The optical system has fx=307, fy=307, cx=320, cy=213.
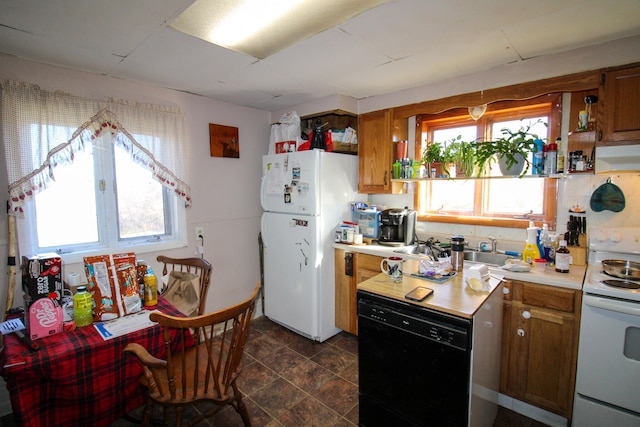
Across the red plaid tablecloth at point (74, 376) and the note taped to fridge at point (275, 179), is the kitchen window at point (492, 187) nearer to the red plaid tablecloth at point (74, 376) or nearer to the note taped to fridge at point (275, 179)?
the note taped to fridge at point (275, 179)

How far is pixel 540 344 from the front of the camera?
6.24 feet

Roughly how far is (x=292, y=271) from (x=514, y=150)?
2081 mm

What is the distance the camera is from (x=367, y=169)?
3051mm

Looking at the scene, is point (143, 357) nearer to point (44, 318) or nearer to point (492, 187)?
point (44, 318)

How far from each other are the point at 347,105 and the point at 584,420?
9.33 ft

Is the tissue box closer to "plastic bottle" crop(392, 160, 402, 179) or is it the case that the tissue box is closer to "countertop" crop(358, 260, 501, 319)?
"countertop" crop(358, 260, 501, 319)

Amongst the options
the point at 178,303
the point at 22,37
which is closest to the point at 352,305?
the point at 178,303

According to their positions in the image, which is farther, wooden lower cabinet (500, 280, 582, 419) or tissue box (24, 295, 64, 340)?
wooden lower cabinet (500, 280, 582, 419)

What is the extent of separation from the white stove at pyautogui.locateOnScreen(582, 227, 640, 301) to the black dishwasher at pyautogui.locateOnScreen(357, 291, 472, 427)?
0.98 m

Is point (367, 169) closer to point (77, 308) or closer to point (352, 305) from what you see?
point (352, 305)

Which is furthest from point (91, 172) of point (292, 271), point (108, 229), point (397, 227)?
point (397, 227)

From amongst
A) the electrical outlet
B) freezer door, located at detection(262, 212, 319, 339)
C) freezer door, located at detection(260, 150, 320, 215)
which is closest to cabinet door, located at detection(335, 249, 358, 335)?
freezer door, located at detection(262, 212, 319, 339)

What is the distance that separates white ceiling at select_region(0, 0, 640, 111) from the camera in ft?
4.97

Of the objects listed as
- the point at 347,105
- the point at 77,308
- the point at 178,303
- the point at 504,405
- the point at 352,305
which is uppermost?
the point at 347,105
